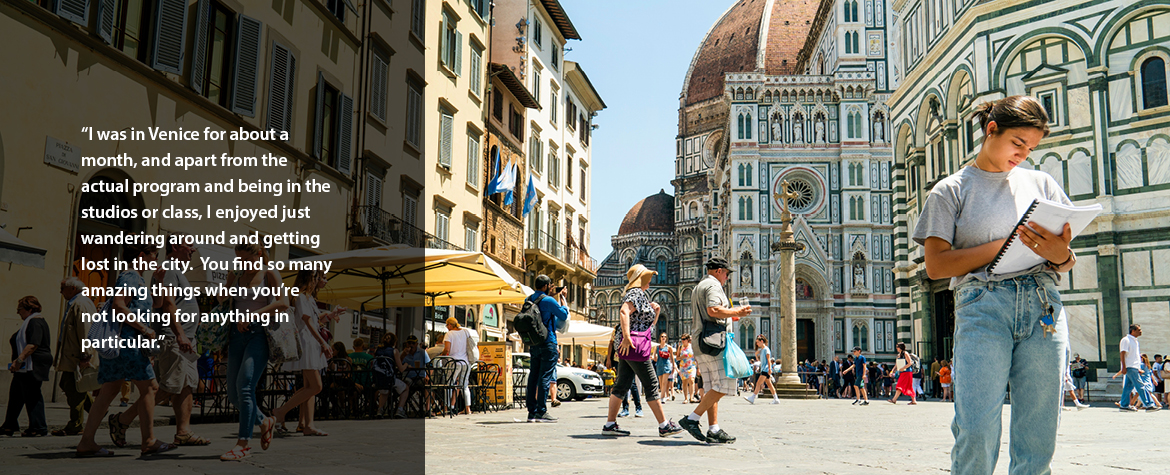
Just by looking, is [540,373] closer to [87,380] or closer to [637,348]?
[637,348]

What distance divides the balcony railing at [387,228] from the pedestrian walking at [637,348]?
1133cm

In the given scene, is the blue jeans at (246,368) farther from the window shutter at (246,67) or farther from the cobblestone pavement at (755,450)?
the window shutter at (246,67)

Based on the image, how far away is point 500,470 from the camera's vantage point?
5930 millimetres

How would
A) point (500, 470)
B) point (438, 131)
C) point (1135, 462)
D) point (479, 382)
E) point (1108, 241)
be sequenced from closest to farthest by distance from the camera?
1. point (500, 470)
2. point (1135, 462)
3. point (479, 382)
4. point (1108, 241)
5. point (438, 131)

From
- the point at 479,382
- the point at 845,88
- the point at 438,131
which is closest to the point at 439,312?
the point at 438,131

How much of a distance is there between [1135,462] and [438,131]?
67.6ft

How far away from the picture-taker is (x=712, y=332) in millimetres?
7824

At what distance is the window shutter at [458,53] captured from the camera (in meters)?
27.0

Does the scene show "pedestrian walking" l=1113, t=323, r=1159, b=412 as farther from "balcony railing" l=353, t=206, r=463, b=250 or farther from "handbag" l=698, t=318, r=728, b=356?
"balcony railing" l=353, t=206, r=463, b=250

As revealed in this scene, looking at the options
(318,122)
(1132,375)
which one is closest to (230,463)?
(318,122)

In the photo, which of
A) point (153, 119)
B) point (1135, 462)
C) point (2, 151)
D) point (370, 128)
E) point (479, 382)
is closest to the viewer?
point (1135, 462)

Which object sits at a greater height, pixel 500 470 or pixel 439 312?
pixel 439 312

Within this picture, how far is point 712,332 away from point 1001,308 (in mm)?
4597

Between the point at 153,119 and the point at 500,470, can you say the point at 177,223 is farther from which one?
the point at 500,470
